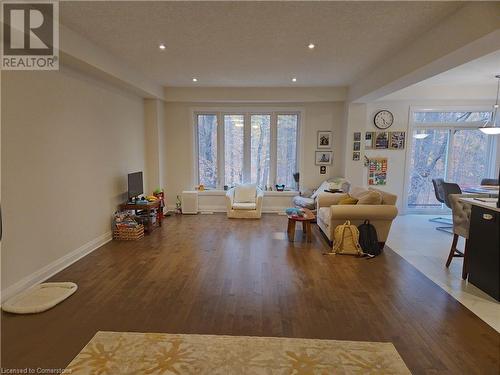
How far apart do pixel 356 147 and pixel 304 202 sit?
1603mm

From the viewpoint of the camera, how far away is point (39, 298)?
277 centimetres

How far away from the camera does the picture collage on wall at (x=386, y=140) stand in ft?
21.0

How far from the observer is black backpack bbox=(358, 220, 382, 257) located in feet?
13.5

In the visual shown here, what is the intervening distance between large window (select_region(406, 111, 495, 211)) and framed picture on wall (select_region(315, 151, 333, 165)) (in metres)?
1.72

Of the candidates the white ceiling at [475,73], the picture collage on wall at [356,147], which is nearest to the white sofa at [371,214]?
the picture collage on wall at [356,147]

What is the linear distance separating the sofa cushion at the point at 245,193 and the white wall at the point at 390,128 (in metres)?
2.03

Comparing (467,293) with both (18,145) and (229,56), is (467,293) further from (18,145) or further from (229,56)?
(18,145)

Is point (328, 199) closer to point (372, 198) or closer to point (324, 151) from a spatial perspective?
point (372, 198)

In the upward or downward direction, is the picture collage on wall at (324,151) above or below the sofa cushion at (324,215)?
above

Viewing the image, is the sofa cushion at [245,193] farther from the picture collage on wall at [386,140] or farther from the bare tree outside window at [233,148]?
the picture collage on wall at [386,140]

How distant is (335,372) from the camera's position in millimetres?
1920

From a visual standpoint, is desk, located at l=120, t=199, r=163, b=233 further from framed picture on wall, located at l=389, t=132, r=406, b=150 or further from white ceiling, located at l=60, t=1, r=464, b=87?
framed picture on wall, located at l=389, t=132, r=406, b=150

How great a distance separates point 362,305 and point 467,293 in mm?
1162

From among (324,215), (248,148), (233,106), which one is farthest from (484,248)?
(233,106)
